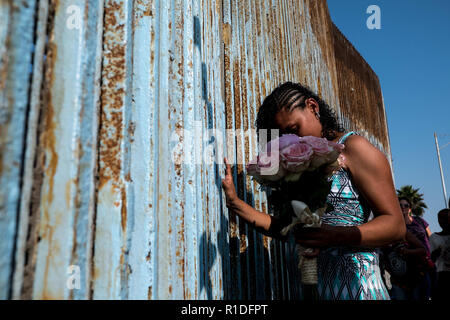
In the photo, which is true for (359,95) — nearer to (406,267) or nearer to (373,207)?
(406,267)

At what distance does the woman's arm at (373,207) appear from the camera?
66.6 inches

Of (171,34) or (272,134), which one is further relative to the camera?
(272,134)

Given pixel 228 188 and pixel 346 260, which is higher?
pixel 228 188

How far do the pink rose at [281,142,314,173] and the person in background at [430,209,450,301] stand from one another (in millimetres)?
4580

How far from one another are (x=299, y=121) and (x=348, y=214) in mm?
631

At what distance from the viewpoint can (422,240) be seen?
17.7ft

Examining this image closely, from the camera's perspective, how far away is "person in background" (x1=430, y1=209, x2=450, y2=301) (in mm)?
4885

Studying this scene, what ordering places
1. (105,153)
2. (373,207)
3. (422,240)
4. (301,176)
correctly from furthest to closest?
(422,240) → (373,207) → (301,176) → (105,153)

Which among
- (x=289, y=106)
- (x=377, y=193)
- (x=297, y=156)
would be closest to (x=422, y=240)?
(x=377, y=193)

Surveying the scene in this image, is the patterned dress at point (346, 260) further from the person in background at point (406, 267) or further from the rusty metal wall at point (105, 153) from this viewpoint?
the person in background at point (406, 267)

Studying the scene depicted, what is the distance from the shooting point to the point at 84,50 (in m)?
0.85

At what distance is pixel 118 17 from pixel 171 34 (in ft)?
1.19

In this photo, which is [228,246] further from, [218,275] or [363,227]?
[363,227]

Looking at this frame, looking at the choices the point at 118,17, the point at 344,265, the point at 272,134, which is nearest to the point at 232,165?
the point at 272,134
